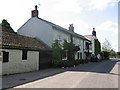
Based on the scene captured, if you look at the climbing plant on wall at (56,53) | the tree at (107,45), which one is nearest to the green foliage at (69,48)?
the climbing plant on wall at (56,53)

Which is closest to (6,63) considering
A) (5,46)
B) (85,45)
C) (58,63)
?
(5,46)

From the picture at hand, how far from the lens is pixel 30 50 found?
17828 mm

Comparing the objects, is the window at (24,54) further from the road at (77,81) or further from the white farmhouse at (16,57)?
the road at (77,81)

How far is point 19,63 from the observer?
16203mm

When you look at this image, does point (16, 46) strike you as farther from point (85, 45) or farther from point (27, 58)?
point (85, 45)

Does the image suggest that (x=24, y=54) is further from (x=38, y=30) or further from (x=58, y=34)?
(x=58, y=34)

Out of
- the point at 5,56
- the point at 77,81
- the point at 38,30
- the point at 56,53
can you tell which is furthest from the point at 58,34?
the point at 77,81

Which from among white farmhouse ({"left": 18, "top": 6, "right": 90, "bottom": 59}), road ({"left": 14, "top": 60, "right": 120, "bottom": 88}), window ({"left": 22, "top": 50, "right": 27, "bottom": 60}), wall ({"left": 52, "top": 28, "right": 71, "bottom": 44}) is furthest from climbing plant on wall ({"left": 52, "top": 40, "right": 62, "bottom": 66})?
road ({"left": 14, "top": 60, "right": 120, "bottom": 88})

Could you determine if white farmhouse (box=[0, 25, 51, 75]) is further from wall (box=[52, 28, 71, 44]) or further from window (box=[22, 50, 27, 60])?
wall (box=[52, 28, 71, 44])

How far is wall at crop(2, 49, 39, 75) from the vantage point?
48.4ft

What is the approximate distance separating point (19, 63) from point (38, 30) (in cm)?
1043

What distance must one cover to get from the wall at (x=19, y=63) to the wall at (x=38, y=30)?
5.87 m

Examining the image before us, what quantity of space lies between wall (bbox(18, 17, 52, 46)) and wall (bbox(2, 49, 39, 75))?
19.3ft

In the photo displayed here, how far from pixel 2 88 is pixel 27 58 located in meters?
8.74
